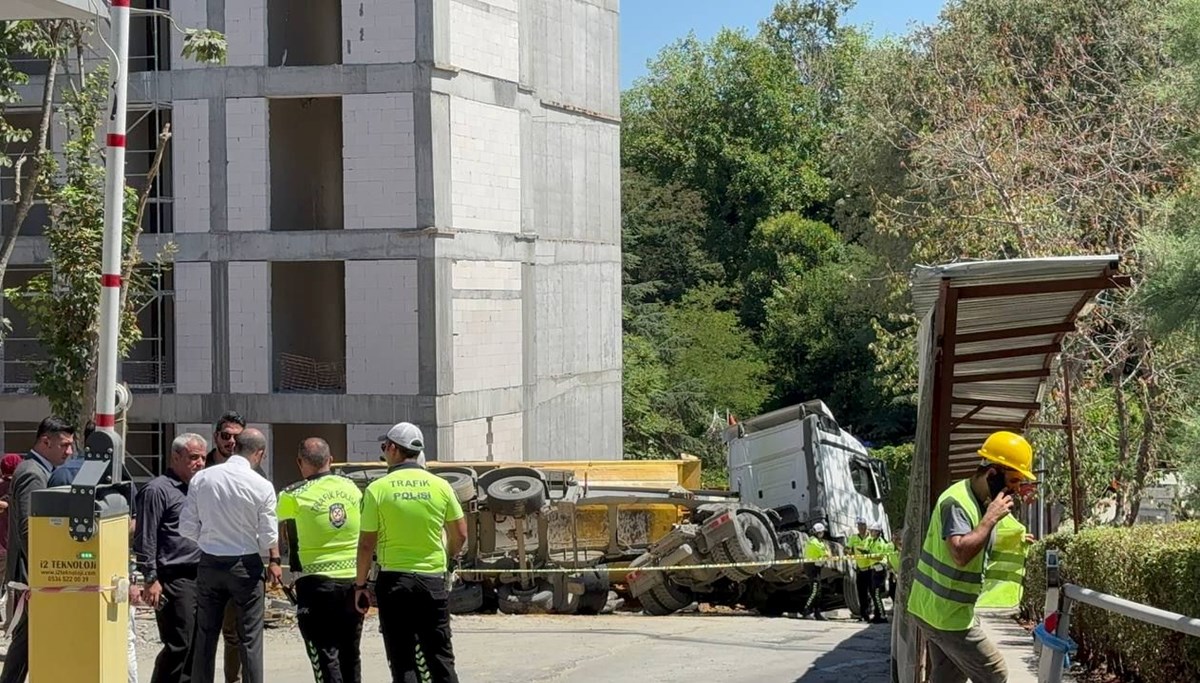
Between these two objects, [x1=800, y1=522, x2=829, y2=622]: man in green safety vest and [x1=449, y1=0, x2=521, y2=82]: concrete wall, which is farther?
[x1=449, y1=0, x2=521, y2=82]: concrete wall

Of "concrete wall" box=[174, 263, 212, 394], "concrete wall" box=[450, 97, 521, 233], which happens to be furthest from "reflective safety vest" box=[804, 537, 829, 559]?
"concrete wall" box=[174, 263, 212, 394]

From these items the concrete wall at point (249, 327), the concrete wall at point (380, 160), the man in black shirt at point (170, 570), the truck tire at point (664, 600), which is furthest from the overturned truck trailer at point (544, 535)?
the concrete wall at point (249, 327)

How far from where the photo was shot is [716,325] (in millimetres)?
59406

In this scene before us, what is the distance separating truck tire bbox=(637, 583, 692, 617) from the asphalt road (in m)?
1.28

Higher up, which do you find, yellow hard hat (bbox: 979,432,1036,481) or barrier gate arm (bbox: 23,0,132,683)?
yellow hard hat (bbox: 979,432,1036,481)

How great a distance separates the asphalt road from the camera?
12.9 m

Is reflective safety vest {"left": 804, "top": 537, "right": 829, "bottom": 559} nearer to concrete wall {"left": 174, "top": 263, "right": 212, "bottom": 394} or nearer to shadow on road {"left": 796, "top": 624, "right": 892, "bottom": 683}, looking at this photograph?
shadow on road {"left": 796, "top": 624, "right": 892, "bottom": 683}

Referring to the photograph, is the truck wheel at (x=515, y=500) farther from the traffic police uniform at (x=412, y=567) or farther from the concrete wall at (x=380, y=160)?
the concrete wall at (x=380, y=160)

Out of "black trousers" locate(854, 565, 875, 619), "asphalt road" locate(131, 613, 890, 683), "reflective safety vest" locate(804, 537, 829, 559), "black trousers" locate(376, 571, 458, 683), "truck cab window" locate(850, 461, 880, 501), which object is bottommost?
"black trousers" locate(854, 565, 875, 619)

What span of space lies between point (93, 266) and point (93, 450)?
501 inches

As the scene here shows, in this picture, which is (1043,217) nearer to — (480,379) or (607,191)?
(480,379)

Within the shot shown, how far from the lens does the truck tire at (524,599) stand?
19.5 meters

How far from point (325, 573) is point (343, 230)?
832 inches

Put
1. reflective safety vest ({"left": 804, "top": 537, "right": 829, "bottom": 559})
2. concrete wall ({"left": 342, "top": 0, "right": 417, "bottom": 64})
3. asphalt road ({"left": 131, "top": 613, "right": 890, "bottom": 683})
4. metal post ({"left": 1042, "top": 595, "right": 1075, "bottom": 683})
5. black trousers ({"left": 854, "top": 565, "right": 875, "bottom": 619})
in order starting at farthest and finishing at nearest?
concrete wall ({"left": 342, "top": 0, "right": 417, "bottom": 64}) → black trousers ({"left": 854, "top": 565, "right": 875, "bottom": 619}) → reflective safety vest ({"left": 804, "top": 537, "right": 829, "bottom": 559}) → asphalt road ({"left": 131, "top": 613, "right": 890, "bottom": 683}) → metal post ({"left": 1042, "top": 595, "right": 1075, "bottom": 683})
